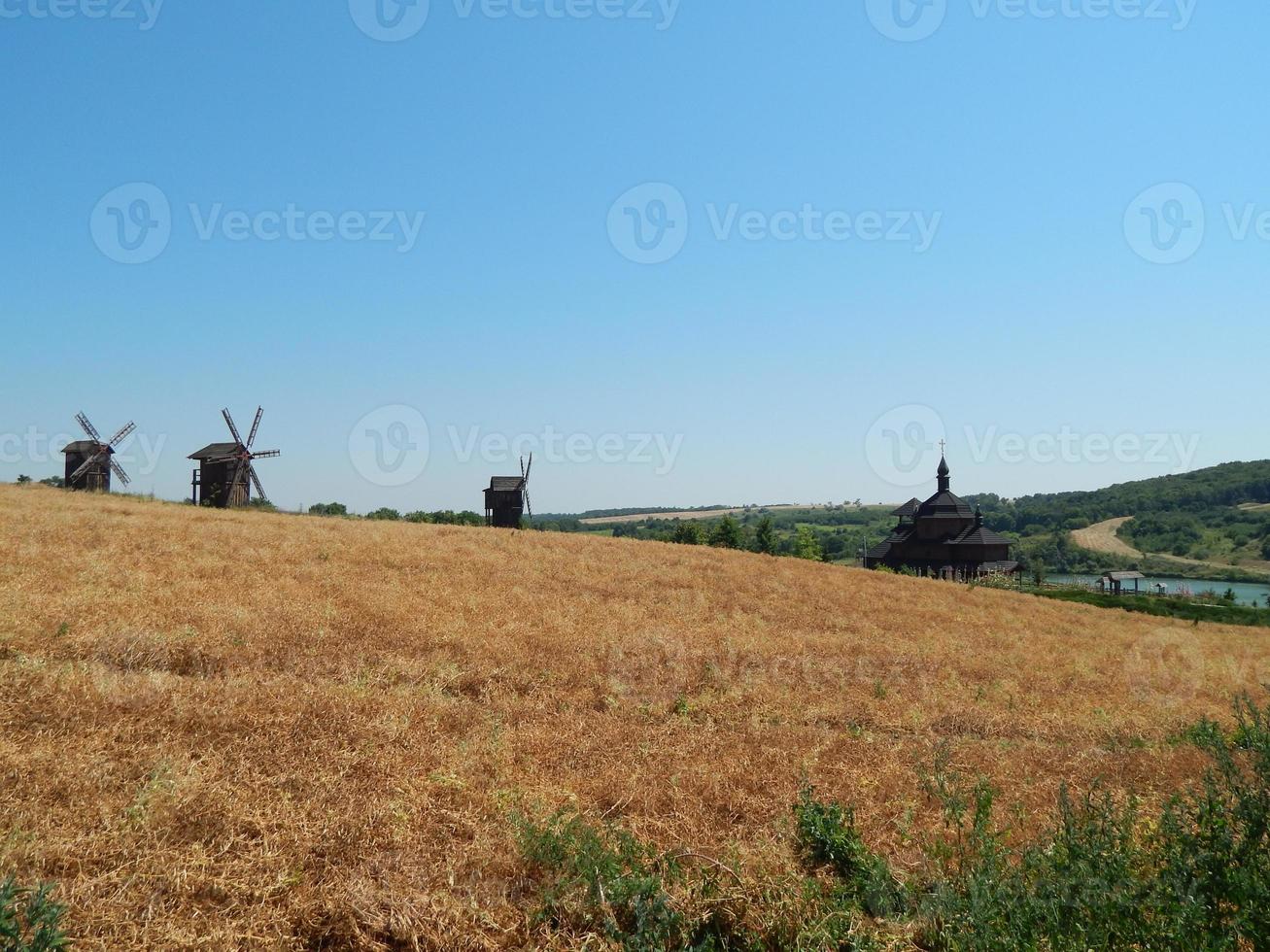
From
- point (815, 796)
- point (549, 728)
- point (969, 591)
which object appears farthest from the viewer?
point (969, 591)

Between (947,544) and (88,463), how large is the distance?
69736mm

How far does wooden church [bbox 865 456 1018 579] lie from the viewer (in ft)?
197

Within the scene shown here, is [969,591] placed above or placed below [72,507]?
below

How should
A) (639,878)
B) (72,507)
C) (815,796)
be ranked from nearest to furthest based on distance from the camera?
(639,878)
(815,796)
(72,507)

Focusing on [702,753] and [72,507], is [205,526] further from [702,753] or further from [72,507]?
[702,753]

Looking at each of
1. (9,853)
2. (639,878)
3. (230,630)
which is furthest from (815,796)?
(230,630)

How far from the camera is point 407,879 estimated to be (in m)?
5.23

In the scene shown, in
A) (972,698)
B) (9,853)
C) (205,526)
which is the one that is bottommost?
(972,698)

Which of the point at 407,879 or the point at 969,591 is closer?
the point at 407,879

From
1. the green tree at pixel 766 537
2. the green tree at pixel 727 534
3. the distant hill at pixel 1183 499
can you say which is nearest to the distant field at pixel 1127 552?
the distant hill at pixel 1183 499

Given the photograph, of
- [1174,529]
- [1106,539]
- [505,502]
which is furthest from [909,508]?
[1174,529]

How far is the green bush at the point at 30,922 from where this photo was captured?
3689 mm

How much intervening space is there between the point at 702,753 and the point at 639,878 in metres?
3.55

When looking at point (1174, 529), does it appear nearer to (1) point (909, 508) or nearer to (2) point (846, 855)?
(1) point (909, 508)
